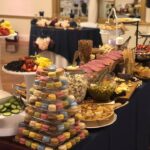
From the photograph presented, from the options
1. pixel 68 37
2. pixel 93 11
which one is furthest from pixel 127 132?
pixel 93 11

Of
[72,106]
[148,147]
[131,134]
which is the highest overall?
[72,106]

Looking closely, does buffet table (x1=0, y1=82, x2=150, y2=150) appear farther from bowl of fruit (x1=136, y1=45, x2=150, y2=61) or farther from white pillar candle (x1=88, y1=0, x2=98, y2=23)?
white pillar candle (x1=88, y1=0, x2=98, y2=23)

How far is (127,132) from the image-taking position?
84.0 inches

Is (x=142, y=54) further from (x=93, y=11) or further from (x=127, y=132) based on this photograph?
A: (x=93, y=11)

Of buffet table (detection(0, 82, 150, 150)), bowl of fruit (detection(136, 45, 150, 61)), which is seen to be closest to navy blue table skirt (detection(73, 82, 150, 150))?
buffet table (detection(0, 82, 150, 150))

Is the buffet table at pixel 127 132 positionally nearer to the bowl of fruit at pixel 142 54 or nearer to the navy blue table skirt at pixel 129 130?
the navy blue table skirt at pixel 129 130

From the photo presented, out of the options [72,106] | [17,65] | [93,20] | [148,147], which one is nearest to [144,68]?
[148,147]

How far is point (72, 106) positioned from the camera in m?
1.47

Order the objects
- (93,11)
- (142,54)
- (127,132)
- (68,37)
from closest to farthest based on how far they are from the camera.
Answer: (127,132) → (142,54) → (68,37) → (93,11)

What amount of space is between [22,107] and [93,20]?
20.7 feet

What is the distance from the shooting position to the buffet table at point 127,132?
5.11 feet

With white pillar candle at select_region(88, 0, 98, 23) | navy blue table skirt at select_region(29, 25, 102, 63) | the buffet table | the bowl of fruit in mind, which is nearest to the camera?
the buffet table

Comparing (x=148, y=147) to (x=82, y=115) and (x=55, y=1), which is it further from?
(x=55, y=1)

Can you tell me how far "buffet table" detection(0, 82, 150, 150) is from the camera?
1.56 meters
